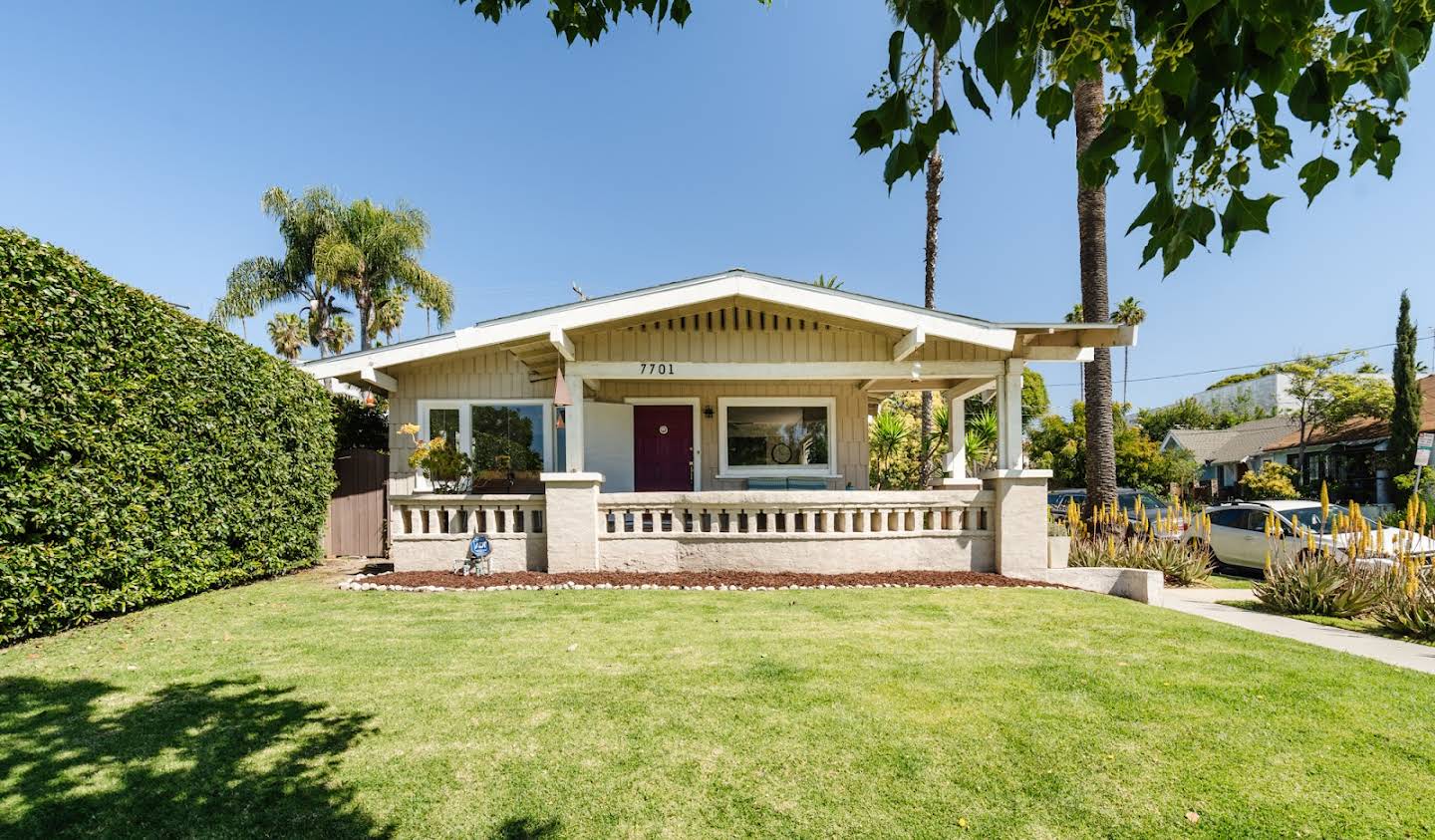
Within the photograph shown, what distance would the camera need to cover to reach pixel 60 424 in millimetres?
5211

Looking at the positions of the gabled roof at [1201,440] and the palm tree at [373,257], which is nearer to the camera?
the palm tree at [373,257]

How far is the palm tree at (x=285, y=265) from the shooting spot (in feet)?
87.6

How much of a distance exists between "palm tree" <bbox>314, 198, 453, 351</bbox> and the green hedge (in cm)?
2126

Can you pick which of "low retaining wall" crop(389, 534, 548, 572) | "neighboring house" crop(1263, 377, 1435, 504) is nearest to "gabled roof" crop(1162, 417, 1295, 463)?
"neighboring house" crop(1263, 377, 1435, 504)

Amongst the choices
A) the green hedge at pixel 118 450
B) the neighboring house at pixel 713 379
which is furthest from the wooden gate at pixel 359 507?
the green hedge at pixel 118 450

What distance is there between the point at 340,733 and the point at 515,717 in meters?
0.92

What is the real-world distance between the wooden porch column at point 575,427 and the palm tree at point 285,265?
2417cm

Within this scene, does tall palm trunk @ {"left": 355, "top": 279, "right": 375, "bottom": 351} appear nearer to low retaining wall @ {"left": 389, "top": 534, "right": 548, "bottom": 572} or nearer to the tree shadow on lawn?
low retaining wall @ {"left": 389, "top": 534, "right": 548, "bottom": 572}

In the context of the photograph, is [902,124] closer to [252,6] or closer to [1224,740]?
[1224,740]

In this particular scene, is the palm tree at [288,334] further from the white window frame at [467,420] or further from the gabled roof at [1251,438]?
the gabled roof at [1251,438]

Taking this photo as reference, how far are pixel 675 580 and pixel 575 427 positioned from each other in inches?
104

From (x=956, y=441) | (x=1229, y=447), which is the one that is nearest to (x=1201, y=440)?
(x=1229, y=447)

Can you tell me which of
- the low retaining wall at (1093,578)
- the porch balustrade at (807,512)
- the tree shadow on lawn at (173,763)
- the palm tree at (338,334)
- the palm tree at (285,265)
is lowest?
the low retaining wall at (1093,578)

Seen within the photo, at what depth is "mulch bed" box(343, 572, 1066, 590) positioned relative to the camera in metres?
7.73
